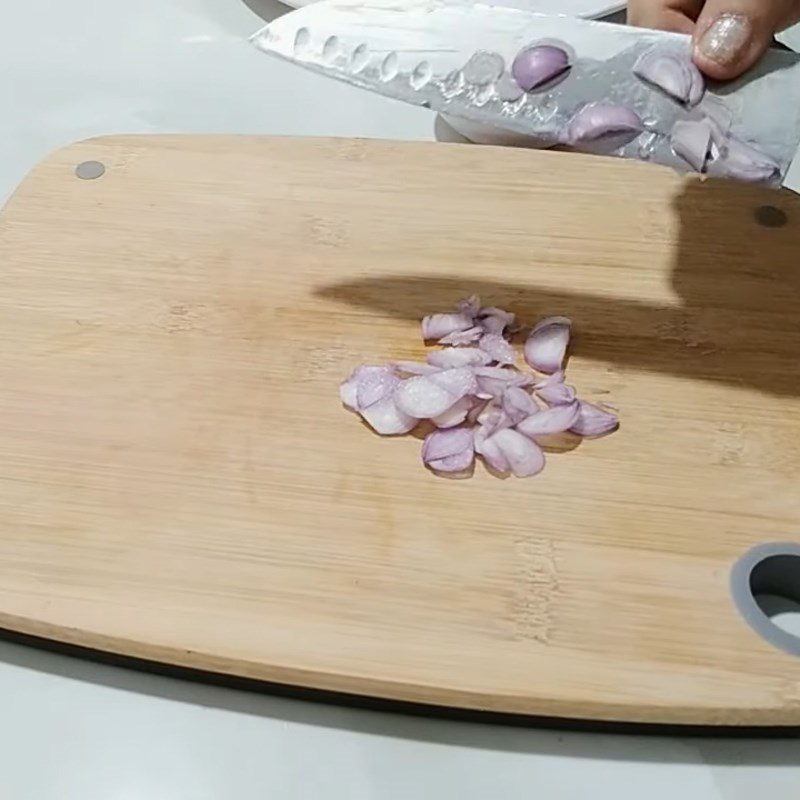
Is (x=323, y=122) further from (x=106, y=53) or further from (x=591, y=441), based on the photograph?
(x=591, y=441)

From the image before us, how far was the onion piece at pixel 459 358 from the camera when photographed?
0.81 meters

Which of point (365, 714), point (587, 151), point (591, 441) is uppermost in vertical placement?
point (587, 151)

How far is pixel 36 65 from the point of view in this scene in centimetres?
124

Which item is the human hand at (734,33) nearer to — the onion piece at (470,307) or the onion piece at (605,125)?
the onion piece at (605,125)

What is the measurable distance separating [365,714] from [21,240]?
495 mm

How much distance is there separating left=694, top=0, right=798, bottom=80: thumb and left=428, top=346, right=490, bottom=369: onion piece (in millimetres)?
256

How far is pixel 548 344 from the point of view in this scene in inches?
32.3

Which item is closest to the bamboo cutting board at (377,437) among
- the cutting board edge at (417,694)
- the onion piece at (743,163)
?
the cutting board edge at (417,694)

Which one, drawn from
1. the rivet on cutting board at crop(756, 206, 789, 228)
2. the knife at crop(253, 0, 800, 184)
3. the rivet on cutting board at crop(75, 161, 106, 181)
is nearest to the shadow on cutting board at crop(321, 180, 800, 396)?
the rivet on cutting board at crop(756, 206, 789, 228)

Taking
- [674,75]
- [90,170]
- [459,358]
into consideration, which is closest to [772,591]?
[459,358]

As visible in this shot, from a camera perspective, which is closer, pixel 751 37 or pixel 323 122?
pixel 751 37

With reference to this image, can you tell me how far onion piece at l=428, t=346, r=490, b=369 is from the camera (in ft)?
2.66

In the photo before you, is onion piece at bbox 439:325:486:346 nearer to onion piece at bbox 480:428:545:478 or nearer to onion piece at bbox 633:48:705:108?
onion piece at bbox 480:428:545:478

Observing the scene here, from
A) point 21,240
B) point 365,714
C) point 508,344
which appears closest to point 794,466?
point 508,344
